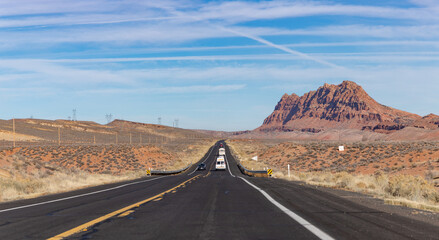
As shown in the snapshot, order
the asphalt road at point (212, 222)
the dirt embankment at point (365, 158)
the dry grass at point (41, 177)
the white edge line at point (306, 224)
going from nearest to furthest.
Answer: the white edge line at point (306, 224) → the asphalt road at point (212, 222) → the dry grass at point (41, 177) → the dirt embankment at point (365, 158)

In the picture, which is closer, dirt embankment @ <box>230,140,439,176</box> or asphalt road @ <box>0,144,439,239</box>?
asphalt road @ <box>0,144,439,239</box>

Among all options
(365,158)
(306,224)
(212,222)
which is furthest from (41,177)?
(365,158)

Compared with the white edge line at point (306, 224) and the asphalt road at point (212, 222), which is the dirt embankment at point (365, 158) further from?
the asphalt road at point (212, 222)

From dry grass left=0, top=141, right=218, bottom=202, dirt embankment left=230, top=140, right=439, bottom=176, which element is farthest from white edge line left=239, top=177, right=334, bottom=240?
dirt embankment left=230, top=140, right=439, bottom=176

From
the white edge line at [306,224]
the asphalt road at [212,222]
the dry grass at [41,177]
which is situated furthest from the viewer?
the dry grass at [41,177]

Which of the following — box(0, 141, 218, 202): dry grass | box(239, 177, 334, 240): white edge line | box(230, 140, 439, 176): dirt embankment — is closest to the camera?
box(239, 177, 334, 240): white edge line

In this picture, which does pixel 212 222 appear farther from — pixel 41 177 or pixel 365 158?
pixel 365 158

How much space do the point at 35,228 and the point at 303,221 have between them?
532 centimetres

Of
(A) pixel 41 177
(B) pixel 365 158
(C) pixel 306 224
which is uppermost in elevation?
(C) pixel 306 224

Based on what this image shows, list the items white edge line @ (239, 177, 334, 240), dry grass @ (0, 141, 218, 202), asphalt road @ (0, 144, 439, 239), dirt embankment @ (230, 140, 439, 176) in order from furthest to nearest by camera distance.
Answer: dirt embankment @ (230, 140, 439, 176)
dry grass @ (0, 141, 218, 202)
asphalt road @ (0, 144, 439, 239)
white edge line @ (239, 177, 334, 240)

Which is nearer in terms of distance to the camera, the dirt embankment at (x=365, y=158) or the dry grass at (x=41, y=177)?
the dry grass at (x=41, y=177)

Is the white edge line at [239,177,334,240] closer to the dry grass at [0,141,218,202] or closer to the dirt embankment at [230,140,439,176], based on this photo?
the dry grass at [0,141,218,202]

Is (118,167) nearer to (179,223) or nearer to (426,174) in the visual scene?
(426,174)

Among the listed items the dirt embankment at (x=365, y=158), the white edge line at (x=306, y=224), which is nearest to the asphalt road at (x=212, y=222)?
the white edge line at (x=306, y=224)
